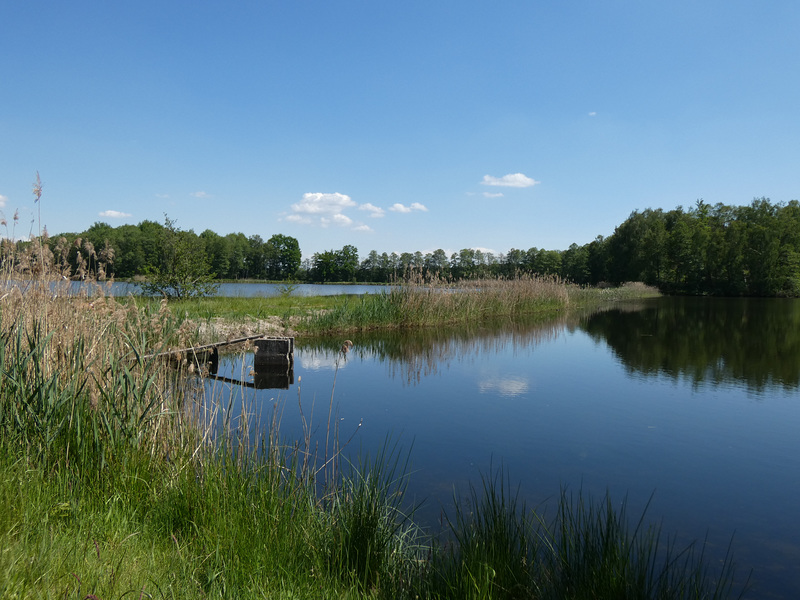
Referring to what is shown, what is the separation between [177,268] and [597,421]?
42.4 feet

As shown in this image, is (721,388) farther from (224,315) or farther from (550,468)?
(224,315)

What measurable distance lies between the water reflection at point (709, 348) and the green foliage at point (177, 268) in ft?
38.8

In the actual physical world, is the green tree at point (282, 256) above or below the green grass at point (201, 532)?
above

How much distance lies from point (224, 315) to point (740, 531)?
10.4 meters

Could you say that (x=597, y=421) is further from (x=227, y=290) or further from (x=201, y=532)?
(x=227, y=290)

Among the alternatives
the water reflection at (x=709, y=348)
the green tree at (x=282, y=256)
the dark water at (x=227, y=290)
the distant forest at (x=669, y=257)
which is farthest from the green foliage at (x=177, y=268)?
the green tree at (x=282, y=256)

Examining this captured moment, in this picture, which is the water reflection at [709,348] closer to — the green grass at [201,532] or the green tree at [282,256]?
the green grass at [201,532]

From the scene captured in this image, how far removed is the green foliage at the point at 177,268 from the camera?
14797 mm

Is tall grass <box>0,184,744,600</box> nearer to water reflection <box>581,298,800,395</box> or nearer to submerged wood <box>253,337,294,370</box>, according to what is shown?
submerged wood <box>253,337,294,370</box>

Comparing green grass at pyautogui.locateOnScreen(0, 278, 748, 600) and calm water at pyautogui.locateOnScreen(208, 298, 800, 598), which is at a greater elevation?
green grass at pyautogui.locateOnScreen(0, 278, 748, 600)

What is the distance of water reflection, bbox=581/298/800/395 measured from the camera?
8633 mm

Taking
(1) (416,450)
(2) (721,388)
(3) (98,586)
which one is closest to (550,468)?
(1) (416,450)

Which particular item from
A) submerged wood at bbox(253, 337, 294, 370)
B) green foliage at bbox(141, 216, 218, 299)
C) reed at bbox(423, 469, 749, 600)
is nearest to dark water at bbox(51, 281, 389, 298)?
green foliage at bbox(141, 216, 218, 299)

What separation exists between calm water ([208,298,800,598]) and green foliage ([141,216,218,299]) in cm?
627
